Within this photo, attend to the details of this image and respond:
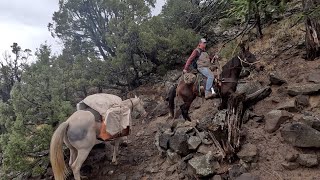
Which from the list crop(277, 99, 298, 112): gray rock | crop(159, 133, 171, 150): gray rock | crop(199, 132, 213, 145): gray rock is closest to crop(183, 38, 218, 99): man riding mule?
crop(199, 132, 213, 145): gray rock

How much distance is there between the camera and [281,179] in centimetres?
542

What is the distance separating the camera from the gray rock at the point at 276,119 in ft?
21.6

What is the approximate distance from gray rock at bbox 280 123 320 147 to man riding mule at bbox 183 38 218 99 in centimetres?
257

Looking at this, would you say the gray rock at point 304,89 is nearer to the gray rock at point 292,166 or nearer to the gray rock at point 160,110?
the gray rock at point 292,166

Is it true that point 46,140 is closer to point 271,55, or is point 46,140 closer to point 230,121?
point 230,121

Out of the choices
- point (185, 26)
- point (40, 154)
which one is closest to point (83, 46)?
point (185, 26)

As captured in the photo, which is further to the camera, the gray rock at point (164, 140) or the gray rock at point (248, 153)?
the gray rock at point (164, 140)

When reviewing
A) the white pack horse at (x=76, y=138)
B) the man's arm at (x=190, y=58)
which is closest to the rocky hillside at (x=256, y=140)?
the white pack horse at (x=76, y=138)

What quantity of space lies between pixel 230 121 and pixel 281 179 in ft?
4.89

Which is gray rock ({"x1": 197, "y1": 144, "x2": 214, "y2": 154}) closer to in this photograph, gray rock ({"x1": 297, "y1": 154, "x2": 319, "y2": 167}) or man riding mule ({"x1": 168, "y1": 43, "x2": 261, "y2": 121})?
man riding mule ({"x1": 168, "y1": 43, "x2": 261, "y2": 121})

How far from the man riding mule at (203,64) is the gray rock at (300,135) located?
101 inches

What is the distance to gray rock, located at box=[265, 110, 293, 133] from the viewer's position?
659 cm

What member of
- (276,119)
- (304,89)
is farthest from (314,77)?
(276,119)

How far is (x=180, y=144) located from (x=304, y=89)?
351cm
